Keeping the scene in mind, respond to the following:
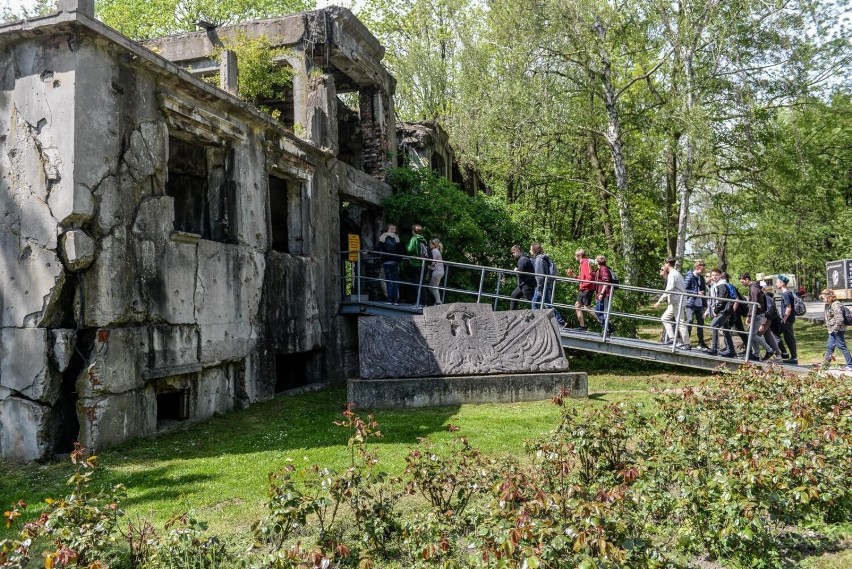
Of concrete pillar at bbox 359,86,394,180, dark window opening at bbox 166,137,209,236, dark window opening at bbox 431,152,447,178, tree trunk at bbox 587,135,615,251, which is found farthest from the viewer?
tree trunk at bbox 587,135,615,251

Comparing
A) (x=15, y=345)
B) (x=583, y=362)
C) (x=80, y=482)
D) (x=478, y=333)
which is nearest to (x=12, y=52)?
(x=15, y=345)

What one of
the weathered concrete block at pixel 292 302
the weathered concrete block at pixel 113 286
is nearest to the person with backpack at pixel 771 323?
the weathered concrete block at pixel 292 302

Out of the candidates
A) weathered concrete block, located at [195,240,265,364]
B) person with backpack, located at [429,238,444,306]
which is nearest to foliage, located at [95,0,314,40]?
person with backpack, located at [429,238,444,306]

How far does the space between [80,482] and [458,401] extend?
6583mm

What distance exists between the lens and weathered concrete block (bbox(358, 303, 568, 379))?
33.7 ft

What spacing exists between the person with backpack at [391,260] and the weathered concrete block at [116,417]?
262 inches

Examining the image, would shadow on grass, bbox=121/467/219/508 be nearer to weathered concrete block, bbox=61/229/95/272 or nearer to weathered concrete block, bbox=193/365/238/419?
weathered concrete block, bbox=61/229/95/272

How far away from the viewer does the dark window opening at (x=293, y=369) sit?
42.6ft

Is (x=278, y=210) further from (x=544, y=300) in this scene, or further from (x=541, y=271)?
(x=544, y=300)

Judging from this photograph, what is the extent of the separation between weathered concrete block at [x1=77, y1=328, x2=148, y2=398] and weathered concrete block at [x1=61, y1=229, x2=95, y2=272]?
0.81 m

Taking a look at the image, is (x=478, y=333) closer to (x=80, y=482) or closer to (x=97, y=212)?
(x=97, y=212)

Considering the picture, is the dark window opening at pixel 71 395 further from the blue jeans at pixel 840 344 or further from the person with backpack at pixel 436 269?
the blue jeans at pixel 840 344

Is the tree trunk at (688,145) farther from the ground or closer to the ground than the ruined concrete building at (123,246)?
farther from the ground

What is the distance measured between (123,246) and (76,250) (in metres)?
0.63
